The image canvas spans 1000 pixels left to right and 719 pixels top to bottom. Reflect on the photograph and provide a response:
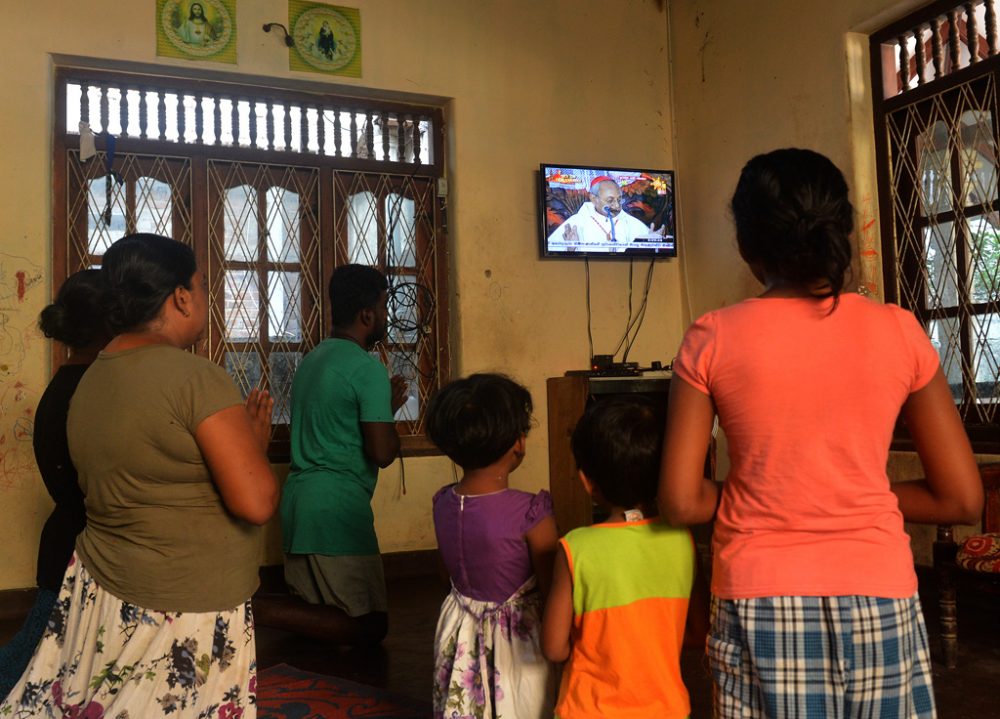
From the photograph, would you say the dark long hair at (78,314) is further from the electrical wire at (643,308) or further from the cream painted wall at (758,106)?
the electrical wire at (643,308)

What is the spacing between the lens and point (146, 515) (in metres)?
1.53

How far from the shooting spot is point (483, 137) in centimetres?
477

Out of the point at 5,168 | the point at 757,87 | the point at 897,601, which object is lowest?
the point at 897,601

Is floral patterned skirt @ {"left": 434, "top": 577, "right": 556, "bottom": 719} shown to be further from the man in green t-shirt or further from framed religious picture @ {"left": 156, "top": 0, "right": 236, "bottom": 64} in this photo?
framed religious picture @ {"left": 156, "top": 0, "right": 236, "bottom": 64}

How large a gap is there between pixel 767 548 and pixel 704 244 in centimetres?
404

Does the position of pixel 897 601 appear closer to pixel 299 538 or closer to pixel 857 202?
pixel 299 538

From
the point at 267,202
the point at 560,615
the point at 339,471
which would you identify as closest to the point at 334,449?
the point at 339,471

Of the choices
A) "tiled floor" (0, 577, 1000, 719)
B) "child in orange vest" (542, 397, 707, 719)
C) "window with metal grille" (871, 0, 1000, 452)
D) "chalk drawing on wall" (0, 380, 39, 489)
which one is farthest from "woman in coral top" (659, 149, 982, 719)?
"chalk drawing on wall" (0, 380, 39, 489)

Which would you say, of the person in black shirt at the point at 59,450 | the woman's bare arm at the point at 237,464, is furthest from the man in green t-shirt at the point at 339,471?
the woman's bare arm at the point at 237,464

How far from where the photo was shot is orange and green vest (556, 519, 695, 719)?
4.63 ft

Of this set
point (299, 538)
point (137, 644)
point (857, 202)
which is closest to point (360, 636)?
point (299, 538)

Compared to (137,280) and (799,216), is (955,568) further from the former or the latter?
(137,280)

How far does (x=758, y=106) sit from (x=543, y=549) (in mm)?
3618

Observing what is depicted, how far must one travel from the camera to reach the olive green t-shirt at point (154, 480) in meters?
1.50
